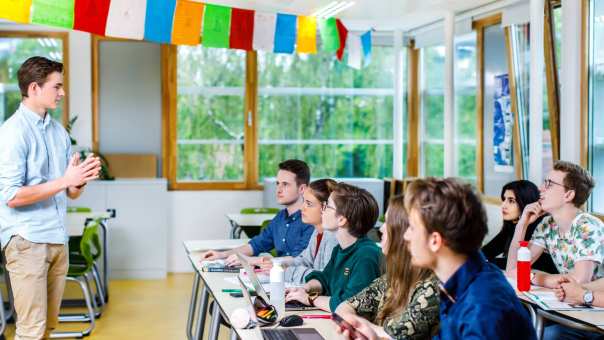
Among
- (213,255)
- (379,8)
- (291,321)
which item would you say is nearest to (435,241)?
(291,321)

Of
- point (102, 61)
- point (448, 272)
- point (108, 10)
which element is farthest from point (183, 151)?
point (448, 272)

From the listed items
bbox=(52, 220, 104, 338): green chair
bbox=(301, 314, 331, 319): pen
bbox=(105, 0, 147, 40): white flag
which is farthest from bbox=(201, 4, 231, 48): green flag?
bbox=(301, 314, 331, 319): pen

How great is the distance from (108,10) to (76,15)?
10.3 inches

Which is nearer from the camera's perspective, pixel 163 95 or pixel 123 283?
pixel 123 283

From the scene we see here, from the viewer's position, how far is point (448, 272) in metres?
2.29

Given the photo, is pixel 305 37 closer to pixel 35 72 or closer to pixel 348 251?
pixel 35 72

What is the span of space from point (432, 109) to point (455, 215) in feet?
24.6

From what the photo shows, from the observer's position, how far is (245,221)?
7.15 meters

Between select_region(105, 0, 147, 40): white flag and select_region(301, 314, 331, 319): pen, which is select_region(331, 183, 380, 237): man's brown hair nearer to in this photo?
select_region(301, 314, 331, 319): pen

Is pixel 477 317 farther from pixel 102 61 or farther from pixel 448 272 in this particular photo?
pixel 102 61

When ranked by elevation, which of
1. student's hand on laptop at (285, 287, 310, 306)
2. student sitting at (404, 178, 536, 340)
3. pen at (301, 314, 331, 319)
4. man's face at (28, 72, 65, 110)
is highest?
man's face at (28, 72, 65, 110)

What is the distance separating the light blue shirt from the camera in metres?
3.82

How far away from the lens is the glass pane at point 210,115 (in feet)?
31.0

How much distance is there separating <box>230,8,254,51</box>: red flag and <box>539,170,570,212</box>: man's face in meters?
3.20
